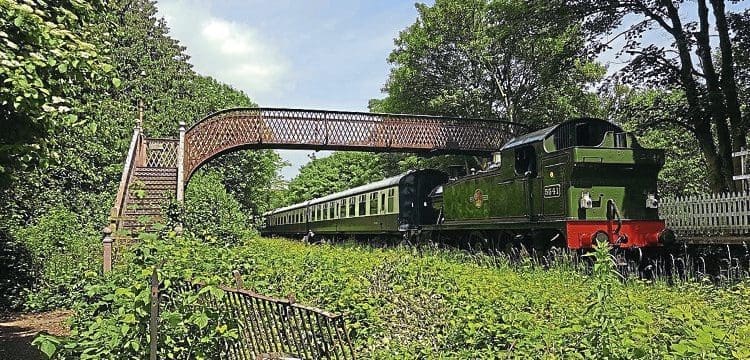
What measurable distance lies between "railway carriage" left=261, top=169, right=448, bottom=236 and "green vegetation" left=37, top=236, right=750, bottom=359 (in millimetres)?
11936

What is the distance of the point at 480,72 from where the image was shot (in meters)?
33.4

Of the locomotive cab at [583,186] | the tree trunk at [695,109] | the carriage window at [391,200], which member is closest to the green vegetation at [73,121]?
the locomotive cab at [583,186]

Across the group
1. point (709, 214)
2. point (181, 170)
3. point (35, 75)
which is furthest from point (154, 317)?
point (181, 170)

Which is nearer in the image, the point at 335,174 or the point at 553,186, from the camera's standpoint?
the point at 553,186

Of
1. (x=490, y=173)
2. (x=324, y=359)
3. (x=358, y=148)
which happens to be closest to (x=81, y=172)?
(x=358, y=148)

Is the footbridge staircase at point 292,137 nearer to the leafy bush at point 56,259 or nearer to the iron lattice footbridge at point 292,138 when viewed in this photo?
the iron lattice footbridge at point 292,138

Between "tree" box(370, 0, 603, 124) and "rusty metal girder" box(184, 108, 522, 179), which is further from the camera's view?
"tree" box(370, 0, 603, 124)

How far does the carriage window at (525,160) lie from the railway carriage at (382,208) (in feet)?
23.9

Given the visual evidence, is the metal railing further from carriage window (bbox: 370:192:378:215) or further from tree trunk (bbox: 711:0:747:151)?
carriage window (bbox: 370:192:378:215)

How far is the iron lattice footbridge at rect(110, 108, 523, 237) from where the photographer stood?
19562mm

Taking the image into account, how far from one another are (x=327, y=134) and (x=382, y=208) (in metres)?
3.59

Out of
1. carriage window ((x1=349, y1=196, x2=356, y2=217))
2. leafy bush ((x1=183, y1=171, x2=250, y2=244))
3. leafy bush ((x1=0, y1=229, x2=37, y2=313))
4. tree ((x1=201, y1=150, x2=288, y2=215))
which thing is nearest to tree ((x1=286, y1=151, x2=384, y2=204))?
tree ((x1=201, y1=150, x2=288, y2=215))

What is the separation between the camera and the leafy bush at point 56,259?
487 inches

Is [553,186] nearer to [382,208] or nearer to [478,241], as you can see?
[478,241]
